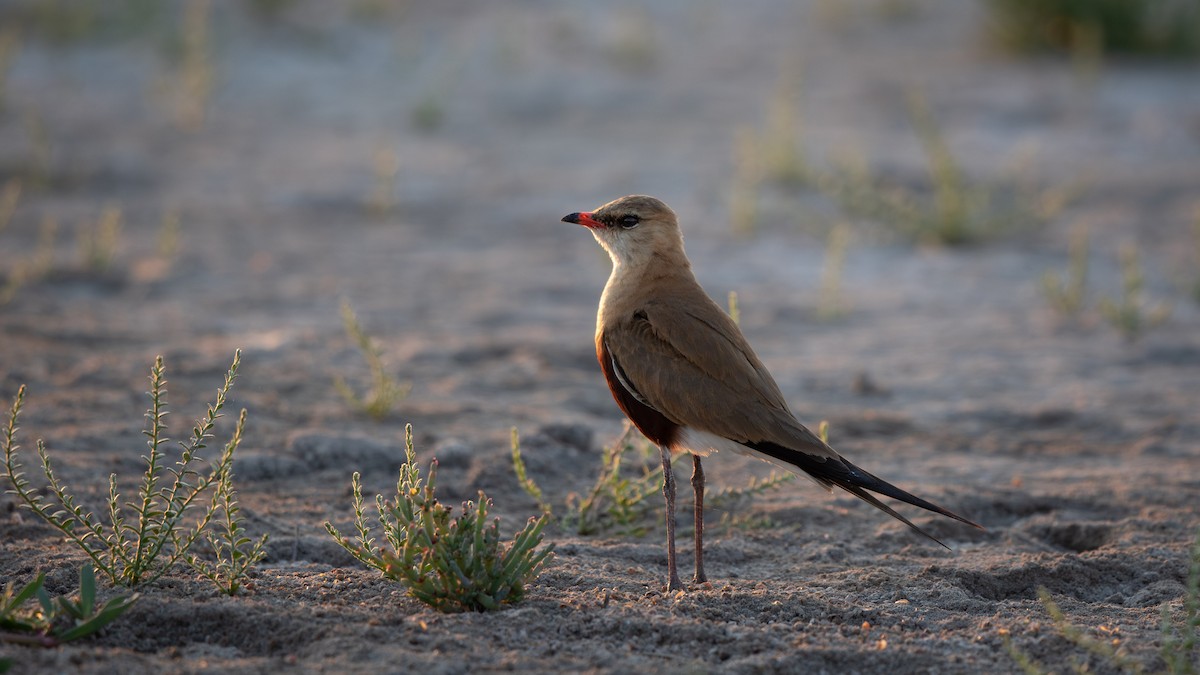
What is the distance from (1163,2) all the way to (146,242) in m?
9.47

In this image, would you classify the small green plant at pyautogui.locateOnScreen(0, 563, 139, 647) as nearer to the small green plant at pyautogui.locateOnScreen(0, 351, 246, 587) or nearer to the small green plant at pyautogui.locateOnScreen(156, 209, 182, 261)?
the small green plant at pyautogui.locateOnScreen(0, 351, 246, 587)

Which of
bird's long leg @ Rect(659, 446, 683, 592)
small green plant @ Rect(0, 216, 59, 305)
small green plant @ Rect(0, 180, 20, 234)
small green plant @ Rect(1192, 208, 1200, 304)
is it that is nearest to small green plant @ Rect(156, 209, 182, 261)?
small green plant @ Rect(0, 216, 59, 305)

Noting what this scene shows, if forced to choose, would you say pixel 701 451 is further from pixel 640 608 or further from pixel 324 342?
pixel 324 342

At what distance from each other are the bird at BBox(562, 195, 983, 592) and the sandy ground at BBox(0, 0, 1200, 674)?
36 centimetres

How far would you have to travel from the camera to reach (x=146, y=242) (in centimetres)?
789

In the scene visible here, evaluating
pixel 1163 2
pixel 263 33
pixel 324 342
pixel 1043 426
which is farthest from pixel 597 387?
pixel 1163 2

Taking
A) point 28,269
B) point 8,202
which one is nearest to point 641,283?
point 28,269

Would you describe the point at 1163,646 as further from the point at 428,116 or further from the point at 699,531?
the point at 428,116

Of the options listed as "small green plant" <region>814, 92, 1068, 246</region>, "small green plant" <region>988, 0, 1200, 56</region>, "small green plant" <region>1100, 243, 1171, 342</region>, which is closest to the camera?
"small green plant" <region>1100, 243, 1171, 342</region>

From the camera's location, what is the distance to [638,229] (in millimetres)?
4223

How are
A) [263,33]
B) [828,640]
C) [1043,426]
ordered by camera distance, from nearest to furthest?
[828,640]
[1043,426]
[263,33]

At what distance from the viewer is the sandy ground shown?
3.35m

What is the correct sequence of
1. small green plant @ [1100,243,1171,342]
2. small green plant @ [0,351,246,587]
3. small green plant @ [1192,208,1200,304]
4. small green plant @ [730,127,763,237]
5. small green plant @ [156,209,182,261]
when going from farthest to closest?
small green plant @ [730,127,763,237], small green plant @ [1192,208,1200,304], small green plant @ [156,209,182,261], small green plant @ [1100,243,1171,342], small green plant @ [0,351,246,587]

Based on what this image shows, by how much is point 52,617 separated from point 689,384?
70.5 inches
